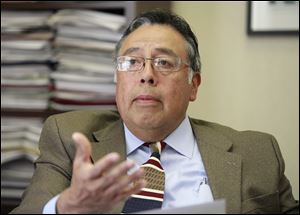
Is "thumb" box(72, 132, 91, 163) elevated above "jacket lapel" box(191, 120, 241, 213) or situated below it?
above

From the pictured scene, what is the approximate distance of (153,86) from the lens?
1.34 m

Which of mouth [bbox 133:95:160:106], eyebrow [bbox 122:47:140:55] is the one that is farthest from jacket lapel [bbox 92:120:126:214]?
eyebrow [bbox 122:47:140:55]

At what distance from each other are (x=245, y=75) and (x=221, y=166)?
829 mm

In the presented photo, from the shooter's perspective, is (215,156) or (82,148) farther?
(215,156)

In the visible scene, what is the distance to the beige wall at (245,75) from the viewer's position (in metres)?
2.04

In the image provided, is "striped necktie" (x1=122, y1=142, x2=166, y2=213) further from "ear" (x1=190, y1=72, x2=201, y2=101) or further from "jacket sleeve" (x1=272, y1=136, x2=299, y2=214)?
"jacket sleeve" (x1=272, y1=136, x2=299, y2=214)

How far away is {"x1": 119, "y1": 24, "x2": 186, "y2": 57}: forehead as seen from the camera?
54.1 inches

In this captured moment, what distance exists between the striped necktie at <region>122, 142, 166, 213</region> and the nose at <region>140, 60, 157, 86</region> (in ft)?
0.70

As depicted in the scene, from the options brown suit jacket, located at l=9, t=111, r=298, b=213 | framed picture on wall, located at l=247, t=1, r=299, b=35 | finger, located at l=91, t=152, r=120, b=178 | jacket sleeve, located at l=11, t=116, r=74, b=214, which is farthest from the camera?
framed picture on wall, located at l=247, t=1, r=299, b=35

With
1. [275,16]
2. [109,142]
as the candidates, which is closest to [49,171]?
[109,142]

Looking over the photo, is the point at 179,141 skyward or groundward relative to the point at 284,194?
skyward

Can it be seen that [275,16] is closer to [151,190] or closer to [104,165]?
[151,190]

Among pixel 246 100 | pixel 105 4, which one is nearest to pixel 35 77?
pixel 105 4

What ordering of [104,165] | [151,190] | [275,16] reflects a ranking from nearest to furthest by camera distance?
[104,165], [151,190], [275,16]
